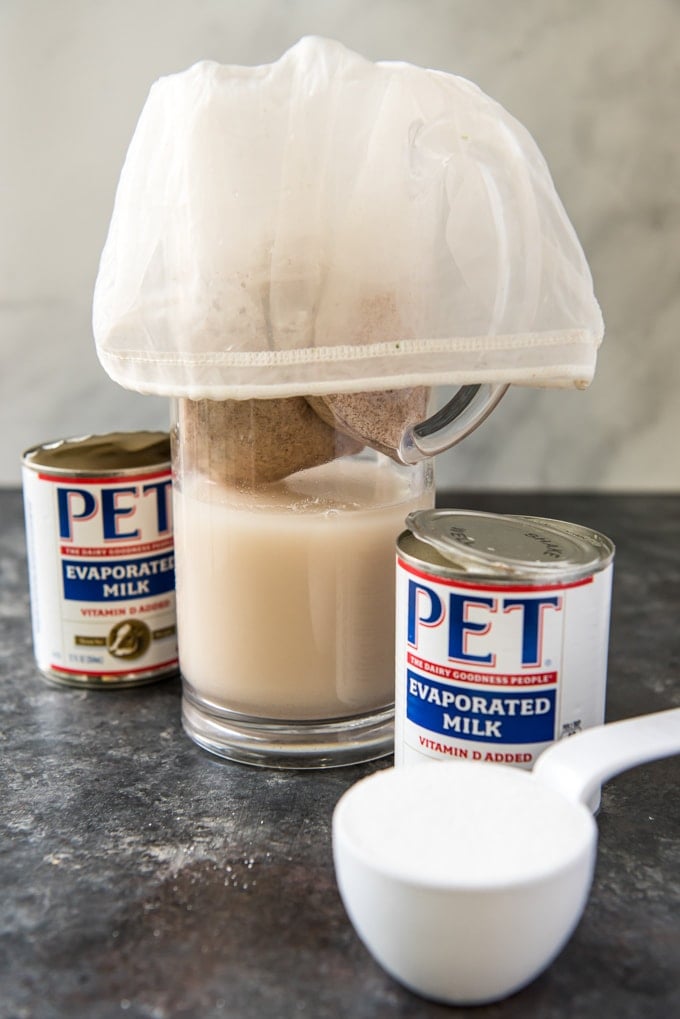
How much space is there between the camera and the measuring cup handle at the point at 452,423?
583 mm

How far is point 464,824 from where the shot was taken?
43cm

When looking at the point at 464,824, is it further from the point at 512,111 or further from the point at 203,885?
the point at 512,111

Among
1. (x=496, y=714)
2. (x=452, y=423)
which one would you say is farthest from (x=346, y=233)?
(x=496, y=714)

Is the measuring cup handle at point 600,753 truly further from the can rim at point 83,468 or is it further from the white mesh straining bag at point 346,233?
the can rim at point 83,468

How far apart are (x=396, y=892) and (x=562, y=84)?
3.00 ft

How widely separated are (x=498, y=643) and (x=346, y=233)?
0.20 m

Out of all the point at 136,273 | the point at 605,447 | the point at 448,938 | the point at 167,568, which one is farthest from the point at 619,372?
the point at 448,938

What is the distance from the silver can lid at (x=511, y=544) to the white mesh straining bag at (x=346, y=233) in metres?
0.08

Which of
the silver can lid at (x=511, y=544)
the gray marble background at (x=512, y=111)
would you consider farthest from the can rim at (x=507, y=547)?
the gray marble background at (x=512, y=111)

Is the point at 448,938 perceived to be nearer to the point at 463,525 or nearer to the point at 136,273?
the point at 463,525

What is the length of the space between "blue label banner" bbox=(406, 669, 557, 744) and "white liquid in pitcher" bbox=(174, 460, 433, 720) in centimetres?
9

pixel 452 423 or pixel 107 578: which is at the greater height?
pixel 452 423

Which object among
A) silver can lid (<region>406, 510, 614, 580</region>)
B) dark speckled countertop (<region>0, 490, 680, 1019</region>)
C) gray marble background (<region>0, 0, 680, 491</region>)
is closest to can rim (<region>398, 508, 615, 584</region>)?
silver can lid (<region>406, 510, 614, 580</region>)

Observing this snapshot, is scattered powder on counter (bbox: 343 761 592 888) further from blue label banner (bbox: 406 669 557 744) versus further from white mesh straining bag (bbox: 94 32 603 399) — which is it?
white mesh straining bag (bbox: 94 32 603 399)
